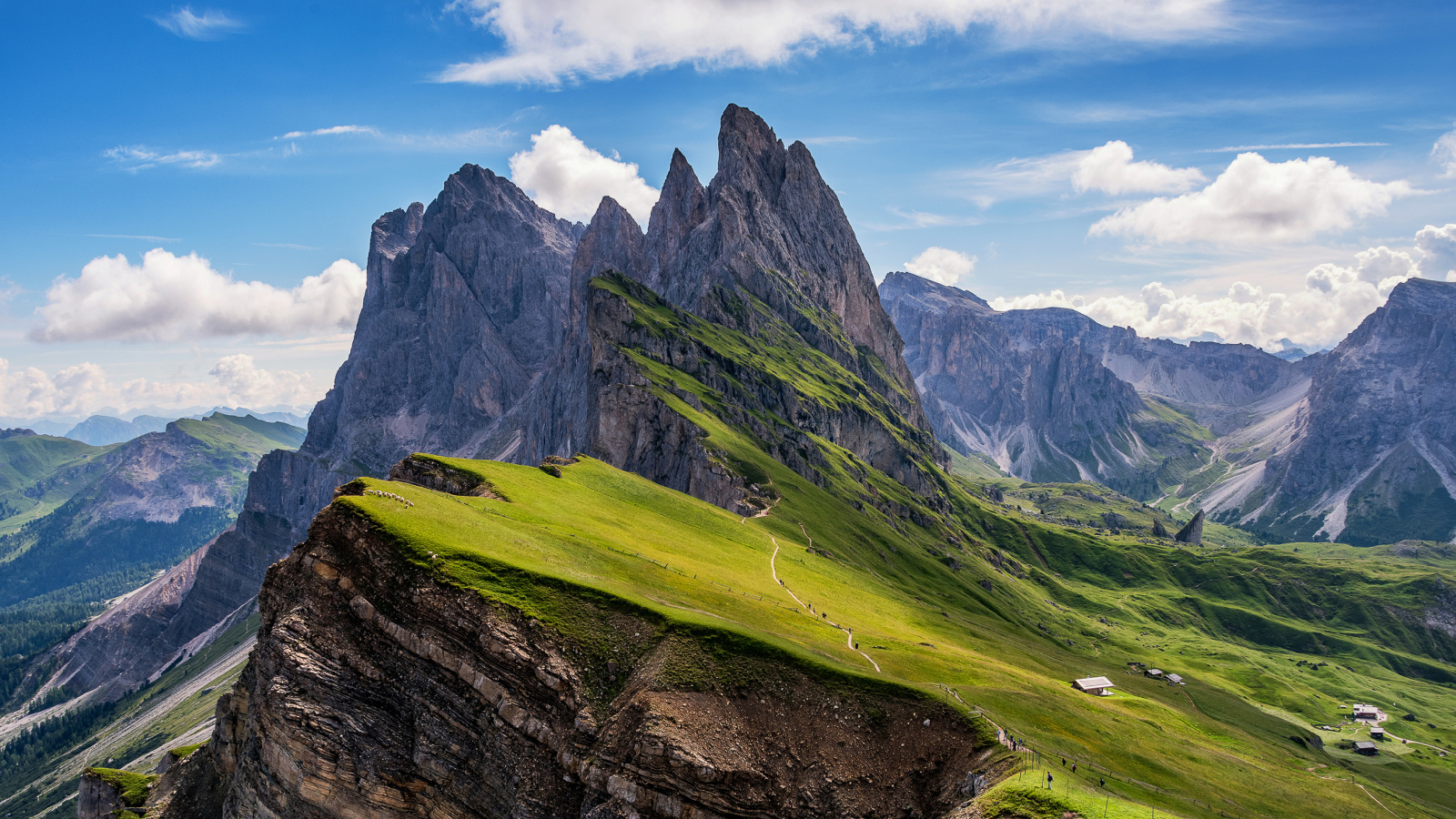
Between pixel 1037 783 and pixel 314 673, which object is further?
pixel 314 673

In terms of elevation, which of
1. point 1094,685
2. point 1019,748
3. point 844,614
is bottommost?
point 1094,685

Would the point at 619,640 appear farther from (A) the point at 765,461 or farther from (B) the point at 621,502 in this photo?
(A) the point at 765,461

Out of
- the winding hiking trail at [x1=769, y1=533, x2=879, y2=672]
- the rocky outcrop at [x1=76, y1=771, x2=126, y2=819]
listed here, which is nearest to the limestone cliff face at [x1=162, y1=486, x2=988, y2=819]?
the winding hiking trail at [x1=769, y1=533, x2=879, y2=672]

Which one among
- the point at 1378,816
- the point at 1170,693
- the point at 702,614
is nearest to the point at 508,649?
the point at 702,614

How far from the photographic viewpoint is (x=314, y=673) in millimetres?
45562

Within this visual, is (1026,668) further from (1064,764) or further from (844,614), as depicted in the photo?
(1064,764)

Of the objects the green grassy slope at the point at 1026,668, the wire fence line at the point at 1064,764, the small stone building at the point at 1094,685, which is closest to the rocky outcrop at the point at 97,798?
the green grassy slope at the point at 1026,668

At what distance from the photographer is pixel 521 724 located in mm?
45562

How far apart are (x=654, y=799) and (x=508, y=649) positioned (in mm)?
13047

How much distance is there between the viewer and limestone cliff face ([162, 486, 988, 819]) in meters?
43.8

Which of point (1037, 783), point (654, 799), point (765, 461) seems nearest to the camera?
point (1037, 783)

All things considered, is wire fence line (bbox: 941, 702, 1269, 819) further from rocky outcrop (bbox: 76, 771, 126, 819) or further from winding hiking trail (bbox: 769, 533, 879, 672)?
rocky outcrop (bbox: 76, 771, 126, 819)

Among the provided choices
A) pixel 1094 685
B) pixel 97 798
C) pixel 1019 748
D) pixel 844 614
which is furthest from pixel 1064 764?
pixel 97 798

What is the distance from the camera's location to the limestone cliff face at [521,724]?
144 feet
